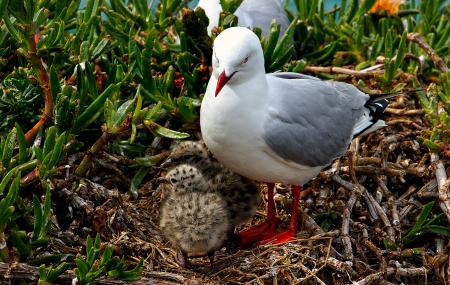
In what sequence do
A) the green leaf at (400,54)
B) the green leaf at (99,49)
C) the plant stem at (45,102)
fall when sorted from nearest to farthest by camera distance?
Result: the plant stem at (45,102) < the green leaf at (99,49) < the green leaf at (400,54)

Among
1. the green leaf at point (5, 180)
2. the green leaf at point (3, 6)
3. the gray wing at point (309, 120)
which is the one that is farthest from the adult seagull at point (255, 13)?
the green leaf at point (5, 180)

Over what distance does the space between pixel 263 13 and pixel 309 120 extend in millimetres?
1799

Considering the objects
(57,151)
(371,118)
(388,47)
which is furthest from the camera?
(388,47)

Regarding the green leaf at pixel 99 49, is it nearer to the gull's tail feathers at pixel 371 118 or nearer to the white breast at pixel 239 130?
the white breast at pixel 239 130

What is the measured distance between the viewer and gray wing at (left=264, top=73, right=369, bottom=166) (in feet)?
13.6

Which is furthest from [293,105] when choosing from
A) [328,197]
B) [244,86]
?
[328,197]

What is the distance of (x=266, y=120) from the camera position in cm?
413

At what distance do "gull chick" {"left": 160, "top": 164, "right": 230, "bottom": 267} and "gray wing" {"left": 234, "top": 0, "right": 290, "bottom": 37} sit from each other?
1.77 m

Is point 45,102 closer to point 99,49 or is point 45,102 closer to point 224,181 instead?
point 99,49

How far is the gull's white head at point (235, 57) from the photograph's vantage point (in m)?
3.96

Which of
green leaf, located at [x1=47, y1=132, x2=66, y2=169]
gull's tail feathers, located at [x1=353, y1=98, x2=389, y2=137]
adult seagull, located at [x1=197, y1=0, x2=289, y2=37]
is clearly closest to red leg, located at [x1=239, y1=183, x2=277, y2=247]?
gull's tail feathers, located at [x1=353, y1=98, x2=389, y2=137]

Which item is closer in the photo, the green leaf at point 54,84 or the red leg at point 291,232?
the green leaf at point 54,84

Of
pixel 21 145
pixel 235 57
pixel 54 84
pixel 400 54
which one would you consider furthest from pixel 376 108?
pixel 21 145

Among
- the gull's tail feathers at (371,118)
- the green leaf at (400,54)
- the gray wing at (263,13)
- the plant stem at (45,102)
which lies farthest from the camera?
the gray wing at (263,13)
